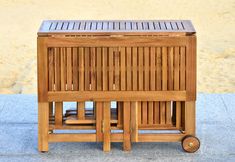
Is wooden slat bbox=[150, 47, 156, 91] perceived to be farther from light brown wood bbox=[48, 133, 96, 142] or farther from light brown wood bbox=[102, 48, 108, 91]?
light brown wood bbox=[48, 133, 96, 142]

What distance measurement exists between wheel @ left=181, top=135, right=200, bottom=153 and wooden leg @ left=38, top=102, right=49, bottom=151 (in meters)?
0.96

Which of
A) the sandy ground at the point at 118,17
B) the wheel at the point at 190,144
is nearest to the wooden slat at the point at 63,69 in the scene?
the wheel at the point at 190,144

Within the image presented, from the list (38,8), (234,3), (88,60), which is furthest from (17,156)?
(234,3)

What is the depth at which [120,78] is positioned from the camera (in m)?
4.65

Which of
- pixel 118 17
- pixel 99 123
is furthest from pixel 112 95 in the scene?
pixel 118 17

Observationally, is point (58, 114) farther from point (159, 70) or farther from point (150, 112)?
point (159, 70)

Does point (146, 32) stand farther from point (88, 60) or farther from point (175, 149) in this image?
point (175, 149)

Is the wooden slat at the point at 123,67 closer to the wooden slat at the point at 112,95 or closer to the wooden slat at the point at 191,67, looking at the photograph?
the wooden slat at the point at 112,95

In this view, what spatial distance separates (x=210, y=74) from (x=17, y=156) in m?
7.68

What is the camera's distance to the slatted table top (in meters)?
4.60

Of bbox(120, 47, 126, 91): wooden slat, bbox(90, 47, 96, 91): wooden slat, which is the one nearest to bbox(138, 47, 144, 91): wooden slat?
bbox(120, 47, 126, 91): wooden slat

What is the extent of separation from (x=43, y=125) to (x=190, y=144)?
1.03 m

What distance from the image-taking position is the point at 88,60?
4629 mm

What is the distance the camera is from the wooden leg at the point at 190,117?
4.70 m
